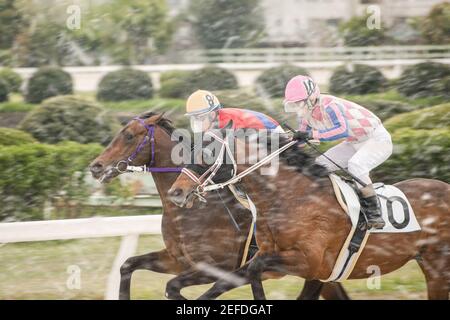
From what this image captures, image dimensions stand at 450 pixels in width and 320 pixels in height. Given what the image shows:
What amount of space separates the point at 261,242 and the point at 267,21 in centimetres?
1009

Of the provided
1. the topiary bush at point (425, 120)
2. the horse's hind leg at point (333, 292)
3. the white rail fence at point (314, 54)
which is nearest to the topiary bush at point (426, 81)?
the white rail fence at point (314, 54)

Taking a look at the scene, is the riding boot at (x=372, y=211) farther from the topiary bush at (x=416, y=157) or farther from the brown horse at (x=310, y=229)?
the topiary bush at (x=416, y=157)

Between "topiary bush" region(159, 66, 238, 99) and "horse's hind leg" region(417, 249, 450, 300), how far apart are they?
664 centimetres

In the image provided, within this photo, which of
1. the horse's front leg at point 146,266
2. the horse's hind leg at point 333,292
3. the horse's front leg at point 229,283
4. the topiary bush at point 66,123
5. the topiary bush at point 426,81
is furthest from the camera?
the topiary bush at point 426,81

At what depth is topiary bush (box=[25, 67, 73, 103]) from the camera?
38.9 feet

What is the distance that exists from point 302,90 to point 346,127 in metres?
0.36

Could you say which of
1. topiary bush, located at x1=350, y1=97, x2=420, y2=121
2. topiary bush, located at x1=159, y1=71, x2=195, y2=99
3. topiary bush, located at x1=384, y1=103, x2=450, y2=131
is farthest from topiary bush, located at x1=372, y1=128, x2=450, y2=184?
topiary bush, located at x1=159, y1=71, x2=195, y2=99

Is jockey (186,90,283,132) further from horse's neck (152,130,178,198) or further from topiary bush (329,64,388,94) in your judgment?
topiary bush (329,64,388,94)

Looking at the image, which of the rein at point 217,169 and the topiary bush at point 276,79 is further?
the topiary bush at point 276,79

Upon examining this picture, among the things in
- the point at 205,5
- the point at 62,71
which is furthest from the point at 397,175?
the point at 205,5

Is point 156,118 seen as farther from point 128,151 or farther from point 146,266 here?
point 146,266

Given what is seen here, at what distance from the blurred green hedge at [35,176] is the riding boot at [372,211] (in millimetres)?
3871

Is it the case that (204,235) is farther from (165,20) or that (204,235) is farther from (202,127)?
(165,20)

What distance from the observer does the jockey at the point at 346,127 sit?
16.3 ft
